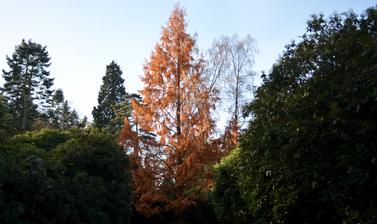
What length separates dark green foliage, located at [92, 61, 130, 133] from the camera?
45.5m

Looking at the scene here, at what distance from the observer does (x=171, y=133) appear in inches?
930

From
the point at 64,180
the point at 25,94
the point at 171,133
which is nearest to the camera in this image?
the point at 64,180

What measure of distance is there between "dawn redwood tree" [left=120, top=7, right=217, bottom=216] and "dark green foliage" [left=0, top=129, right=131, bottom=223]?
430 centimetres

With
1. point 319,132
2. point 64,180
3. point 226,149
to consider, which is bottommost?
point 319,132

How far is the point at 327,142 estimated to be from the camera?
7859 millimetres

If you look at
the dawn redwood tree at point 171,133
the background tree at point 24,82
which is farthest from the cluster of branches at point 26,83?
the dawn redwood tree at point 171,133

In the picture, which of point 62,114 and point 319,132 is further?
point 62,114

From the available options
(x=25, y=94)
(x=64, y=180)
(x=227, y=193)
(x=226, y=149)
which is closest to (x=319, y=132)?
(x=64, y=180)

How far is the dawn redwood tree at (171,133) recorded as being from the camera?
22938 millimetres

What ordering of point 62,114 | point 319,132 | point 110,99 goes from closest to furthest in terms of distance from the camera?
point 319,132
point 110,99
point 62,114

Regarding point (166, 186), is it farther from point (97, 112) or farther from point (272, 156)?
point (97, 112)

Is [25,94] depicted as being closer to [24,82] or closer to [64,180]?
[24,82]

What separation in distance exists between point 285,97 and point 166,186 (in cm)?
1505

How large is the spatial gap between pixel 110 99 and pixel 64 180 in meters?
35.8
